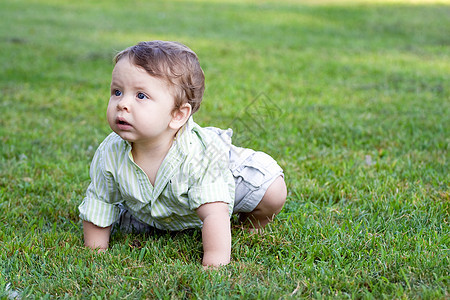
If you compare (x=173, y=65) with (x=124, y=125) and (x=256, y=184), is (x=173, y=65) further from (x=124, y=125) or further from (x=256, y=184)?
(x=256, y=184)

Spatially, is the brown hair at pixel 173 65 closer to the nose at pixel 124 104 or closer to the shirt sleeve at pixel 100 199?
the nose at pixel 124 104

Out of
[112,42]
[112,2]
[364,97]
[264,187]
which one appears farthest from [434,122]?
[112,2]

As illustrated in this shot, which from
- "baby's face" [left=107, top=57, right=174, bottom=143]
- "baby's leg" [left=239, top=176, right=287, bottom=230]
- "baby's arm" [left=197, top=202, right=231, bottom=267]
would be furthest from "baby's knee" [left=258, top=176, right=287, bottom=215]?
"baby's face" [left=107, top=57, right=174, bottom=143]

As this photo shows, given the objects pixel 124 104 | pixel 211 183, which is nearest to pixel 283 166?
pixel 211 183

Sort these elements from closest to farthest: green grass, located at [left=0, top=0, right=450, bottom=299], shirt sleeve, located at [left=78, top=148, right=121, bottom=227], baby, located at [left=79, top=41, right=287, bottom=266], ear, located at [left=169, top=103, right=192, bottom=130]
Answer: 1. green grass, located at [left=0, top=0, right=450, bottom=299]
2. baby, located at [left=79, top=41, right=287, bottom=266]
3. ear, located at [left=169, top=103, right=192, bottom=130]
4. shirt sleeve, located at [left=78, top=148, right=121, bottom=227]

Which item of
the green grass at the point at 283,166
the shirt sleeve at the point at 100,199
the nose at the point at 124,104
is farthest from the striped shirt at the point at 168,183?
the nose at the point at 124,104

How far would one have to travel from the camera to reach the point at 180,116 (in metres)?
2.50

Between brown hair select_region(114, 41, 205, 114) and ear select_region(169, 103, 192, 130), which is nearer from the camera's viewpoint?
→ brown hair select_region(114, 41, 205, 114)

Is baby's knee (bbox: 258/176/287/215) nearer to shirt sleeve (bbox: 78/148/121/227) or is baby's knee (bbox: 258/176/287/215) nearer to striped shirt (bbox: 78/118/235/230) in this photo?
striped shirt (bbox: 78/118/235/230)

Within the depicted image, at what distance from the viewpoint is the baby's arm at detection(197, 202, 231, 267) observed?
241 centimetres

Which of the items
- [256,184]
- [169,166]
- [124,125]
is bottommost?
[256,184]

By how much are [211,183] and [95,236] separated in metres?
0.67

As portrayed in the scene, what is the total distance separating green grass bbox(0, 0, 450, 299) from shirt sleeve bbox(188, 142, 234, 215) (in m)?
0.29

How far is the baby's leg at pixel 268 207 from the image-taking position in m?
2.73
